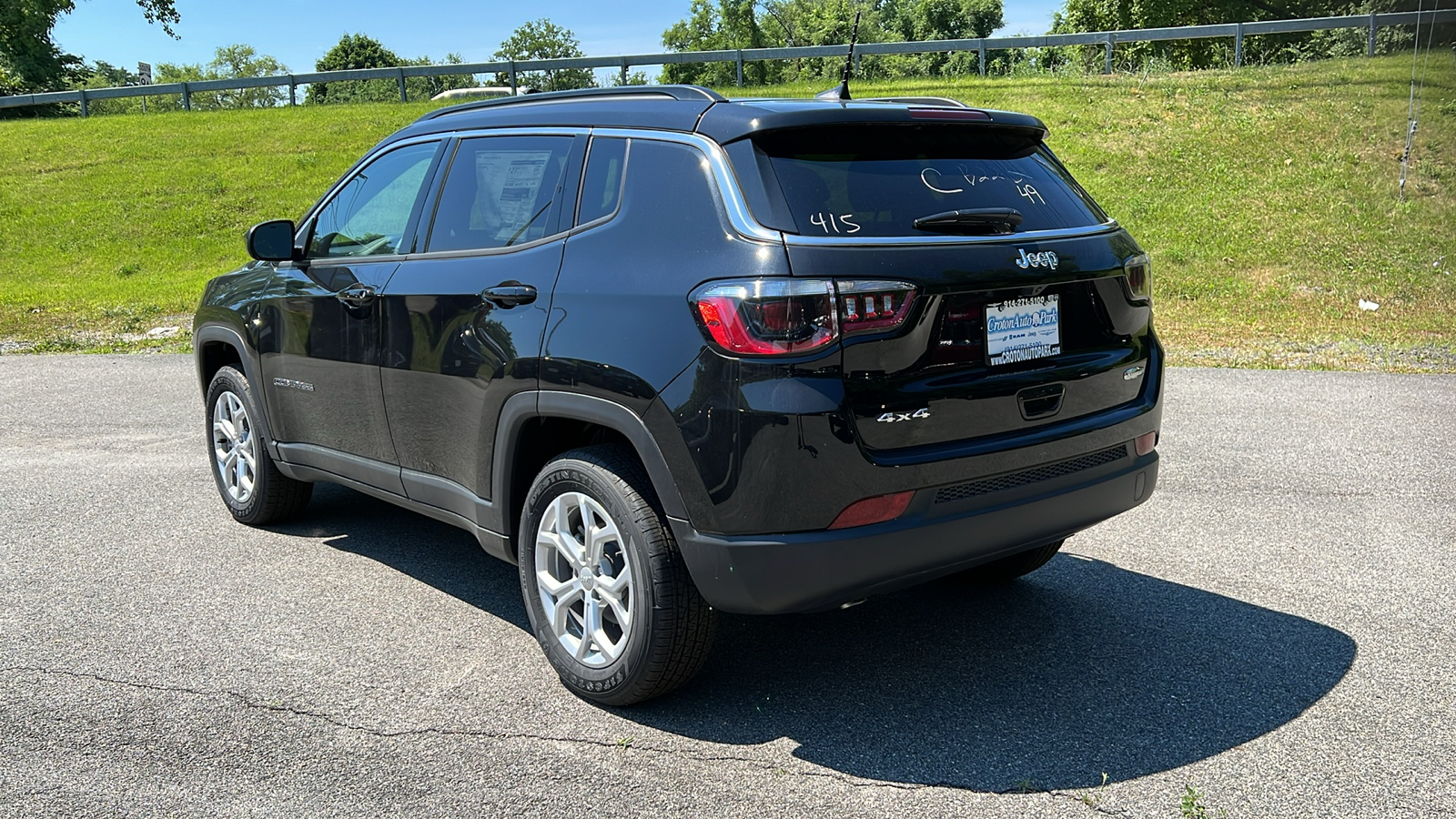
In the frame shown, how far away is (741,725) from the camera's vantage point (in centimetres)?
354

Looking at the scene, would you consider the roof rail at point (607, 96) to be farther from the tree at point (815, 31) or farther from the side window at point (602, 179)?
the tree at point (815, 31)

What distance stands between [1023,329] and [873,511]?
0.74 meters

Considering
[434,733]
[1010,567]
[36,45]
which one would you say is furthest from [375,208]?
[36,45]

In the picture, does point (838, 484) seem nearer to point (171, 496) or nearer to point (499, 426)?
point (499, 426)

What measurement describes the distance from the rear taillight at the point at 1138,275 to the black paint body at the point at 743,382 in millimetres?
42

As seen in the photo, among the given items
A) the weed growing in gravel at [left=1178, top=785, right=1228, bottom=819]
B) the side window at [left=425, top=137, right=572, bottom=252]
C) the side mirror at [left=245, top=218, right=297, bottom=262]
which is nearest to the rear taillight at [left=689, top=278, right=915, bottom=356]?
the side window at [left=425, top=137, right=572, bottom=252]

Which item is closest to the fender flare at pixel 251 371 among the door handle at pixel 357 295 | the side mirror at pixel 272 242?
the side mirror at pixel 272 242

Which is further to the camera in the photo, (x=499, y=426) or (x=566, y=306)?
(x=499, y=426)

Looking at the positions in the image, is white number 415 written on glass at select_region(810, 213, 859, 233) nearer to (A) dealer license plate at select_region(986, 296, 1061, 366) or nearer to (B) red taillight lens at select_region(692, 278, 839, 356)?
(B) red taillight lens at select_region(692, 278, 839, 356)

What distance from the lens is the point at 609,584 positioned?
3.59 m

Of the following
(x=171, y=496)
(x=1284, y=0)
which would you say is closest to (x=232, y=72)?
(x=1284, y=0)

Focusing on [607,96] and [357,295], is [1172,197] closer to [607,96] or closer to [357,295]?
[607,96]

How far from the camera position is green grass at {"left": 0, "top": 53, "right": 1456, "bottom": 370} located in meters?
13.0

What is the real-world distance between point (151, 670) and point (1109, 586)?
140 inches
